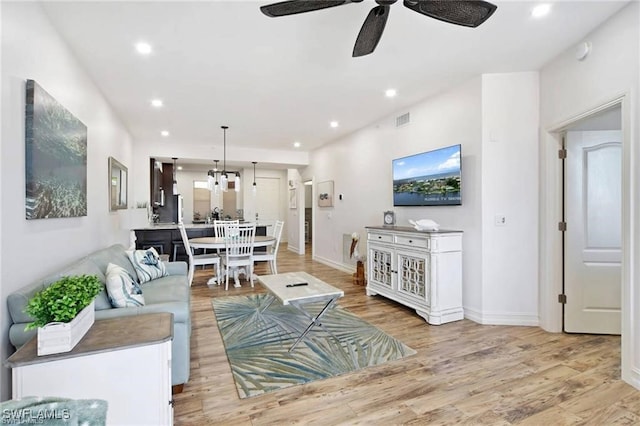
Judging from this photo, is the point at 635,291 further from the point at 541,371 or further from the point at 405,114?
the point at 405,114

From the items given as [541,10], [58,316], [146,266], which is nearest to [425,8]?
[541,10]

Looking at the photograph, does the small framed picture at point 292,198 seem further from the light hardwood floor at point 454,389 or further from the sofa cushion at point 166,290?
the light hardwood floor at point 454,389

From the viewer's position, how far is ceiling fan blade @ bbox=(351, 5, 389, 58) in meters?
1.89

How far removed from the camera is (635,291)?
7.19 ft

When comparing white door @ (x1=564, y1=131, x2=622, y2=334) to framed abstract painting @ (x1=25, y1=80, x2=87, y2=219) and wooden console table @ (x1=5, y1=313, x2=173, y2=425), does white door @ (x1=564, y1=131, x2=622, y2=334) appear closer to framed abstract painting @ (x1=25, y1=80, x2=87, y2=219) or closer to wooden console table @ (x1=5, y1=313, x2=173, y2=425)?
wooden console table @ (x1=5, y1=313, x2=173, y2=425)

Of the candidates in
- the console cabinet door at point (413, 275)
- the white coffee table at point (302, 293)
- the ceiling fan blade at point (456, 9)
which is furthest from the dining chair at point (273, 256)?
the ceiling fan blade at point (456, 9)

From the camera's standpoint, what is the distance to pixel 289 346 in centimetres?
282

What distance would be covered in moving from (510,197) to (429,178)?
0.92 m

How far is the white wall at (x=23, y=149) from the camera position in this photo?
5.57 ft

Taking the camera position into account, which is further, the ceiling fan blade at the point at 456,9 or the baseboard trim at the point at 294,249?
the baseboard trim at the point at 294,249

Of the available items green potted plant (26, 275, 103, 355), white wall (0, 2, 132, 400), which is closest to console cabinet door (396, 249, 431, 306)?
green potted plant (26, 275, 103, 355)

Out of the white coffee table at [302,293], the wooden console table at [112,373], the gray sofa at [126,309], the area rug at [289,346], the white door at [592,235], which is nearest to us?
the wooden console table at [112,373]

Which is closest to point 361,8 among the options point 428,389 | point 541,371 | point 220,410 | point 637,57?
point 637,57

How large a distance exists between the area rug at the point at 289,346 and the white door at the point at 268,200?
609 centimetres
